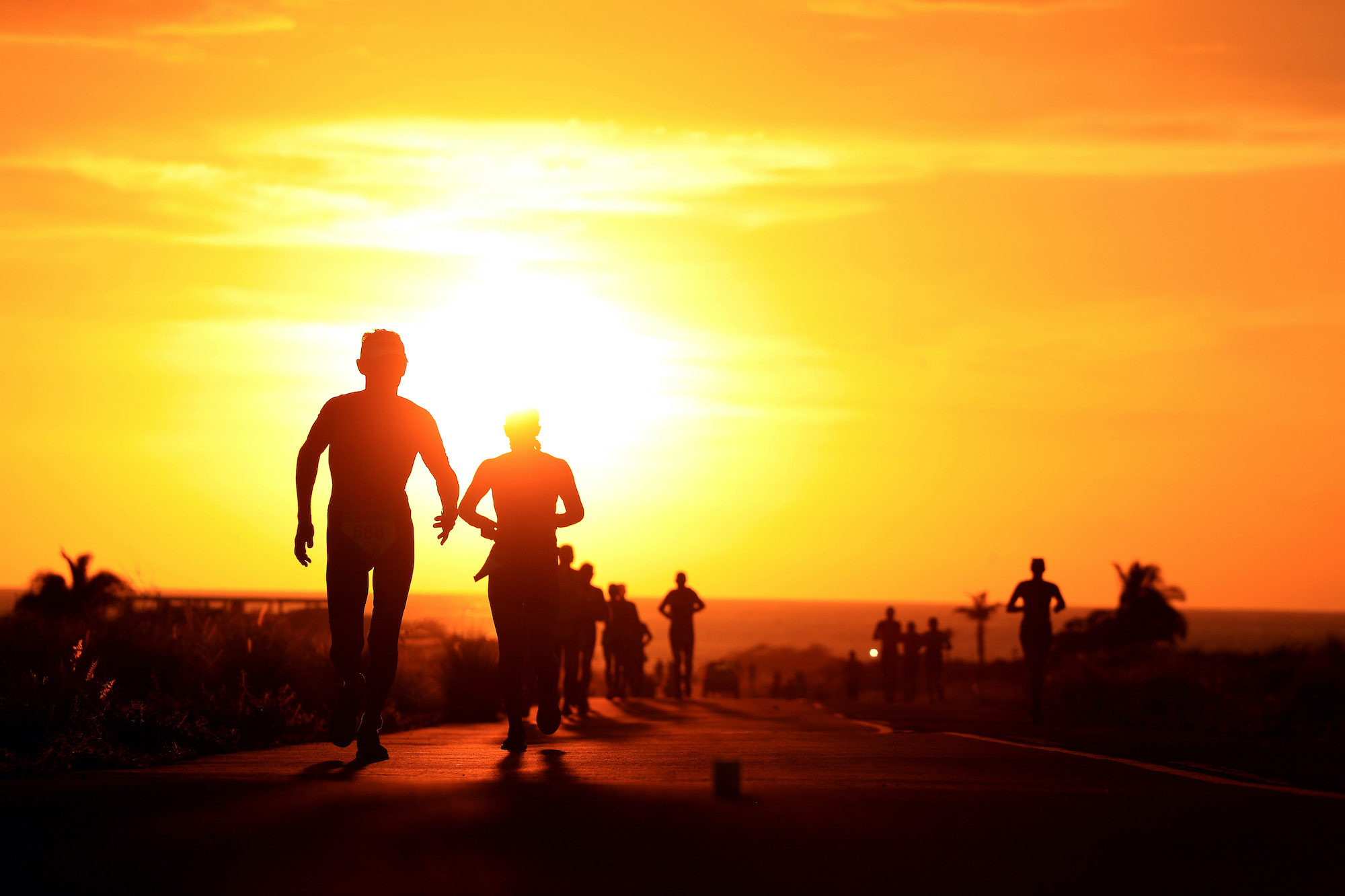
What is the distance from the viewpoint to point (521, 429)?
34.4 feet

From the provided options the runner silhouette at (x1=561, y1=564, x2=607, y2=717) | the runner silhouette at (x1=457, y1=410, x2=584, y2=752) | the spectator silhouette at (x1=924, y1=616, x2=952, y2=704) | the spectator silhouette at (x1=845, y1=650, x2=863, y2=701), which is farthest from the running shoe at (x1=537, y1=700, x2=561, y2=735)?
the spectator silhouette at (x1=845, y1=650, x2=863, y2=701)

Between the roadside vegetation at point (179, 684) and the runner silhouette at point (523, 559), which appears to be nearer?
the roadside vegetation at point (179, 684)

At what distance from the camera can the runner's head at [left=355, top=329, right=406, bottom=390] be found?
28.9 feet

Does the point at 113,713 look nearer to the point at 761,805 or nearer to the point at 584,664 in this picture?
the point at 761,805

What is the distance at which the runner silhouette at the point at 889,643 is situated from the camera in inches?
1227

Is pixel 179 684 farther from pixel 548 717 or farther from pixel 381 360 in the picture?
pixel 381 360

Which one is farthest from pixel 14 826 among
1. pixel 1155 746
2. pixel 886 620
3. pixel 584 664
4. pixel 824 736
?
pixel 886 620

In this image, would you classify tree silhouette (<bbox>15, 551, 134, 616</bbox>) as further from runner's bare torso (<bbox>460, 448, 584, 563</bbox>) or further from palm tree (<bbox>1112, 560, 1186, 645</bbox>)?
palm tree (<bbox>1112, 560, 1186, 645</bbox>)

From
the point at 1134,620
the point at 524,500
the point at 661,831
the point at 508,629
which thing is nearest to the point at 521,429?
the point at 524,500

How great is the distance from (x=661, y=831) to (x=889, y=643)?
87.6ft

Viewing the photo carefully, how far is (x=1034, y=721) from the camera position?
62.1 feet

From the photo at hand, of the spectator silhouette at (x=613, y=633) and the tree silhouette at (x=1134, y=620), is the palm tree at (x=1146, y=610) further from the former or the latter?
the spectator silhouette at (x=613, y=633)

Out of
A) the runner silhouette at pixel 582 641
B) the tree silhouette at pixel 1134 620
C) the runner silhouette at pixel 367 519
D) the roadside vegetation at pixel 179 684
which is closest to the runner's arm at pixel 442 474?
the runner silhouette at pixel 367 519

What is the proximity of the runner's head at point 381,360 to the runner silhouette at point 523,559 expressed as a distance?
1590 millimetres
